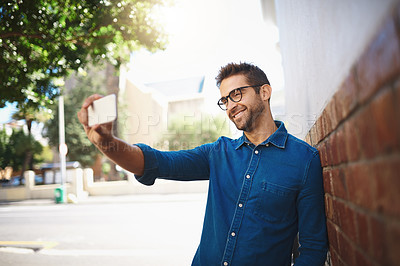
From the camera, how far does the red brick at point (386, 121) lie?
0.58m

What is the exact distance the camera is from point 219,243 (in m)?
1.79

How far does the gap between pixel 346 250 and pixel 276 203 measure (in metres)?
0.57

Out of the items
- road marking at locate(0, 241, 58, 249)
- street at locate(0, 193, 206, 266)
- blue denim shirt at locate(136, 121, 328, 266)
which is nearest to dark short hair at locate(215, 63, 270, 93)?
blue denim shirt at locate(136, 121, 328, 266)

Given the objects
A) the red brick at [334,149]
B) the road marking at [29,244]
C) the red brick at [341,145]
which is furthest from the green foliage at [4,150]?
the red brick at [341,145]

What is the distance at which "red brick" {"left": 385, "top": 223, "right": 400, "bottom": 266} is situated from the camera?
0.64 m

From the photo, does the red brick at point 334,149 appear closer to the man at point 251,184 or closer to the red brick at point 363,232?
the red brick at point 363,232

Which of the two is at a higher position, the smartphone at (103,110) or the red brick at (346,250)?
the smartphone at (103,110)

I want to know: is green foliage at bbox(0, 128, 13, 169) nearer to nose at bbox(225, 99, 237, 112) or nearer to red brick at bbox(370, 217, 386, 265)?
nose at bbox(225, 99, 237, 112)

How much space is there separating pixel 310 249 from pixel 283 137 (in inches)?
28.2

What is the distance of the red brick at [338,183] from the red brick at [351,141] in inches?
7.4

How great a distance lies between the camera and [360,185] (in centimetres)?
87

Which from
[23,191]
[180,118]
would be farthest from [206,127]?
[23,191]

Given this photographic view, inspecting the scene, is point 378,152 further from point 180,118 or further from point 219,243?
point 180,118

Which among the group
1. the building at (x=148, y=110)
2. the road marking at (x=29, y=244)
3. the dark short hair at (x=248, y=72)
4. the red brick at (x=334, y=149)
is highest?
the building at (x=148, y=110)
